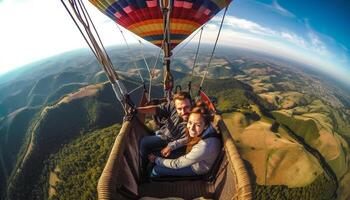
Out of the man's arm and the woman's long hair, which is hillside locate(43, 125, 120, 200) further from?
the woman's long hair

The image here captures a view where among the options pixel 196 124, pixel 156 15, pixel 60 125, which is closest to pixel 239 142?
pixel 60 125

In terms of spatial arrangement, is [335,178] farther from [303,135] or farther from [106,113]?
[106,113]

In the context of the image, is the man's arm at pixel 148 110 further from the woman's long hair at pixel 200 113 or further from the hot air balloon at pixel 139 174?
the woman's long hair at pixel 200 113

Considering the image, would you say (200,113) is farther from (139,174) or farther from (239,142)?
(239,142)

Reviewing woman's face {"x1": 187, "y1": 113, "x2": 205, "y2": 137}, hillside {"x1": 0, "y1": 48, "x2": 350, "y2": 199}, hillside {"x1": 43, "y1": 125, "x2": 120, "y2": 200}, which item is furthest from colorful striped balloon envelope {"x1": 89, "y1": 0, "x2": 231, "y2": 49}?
hillside {"x1": 43, "y1": 125, "x2": 120, "y2": 200}

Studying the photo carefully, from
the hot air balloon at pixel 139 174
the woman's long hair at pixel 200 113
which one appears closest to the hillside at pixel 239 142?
the hot air balloon at pixel 139 174

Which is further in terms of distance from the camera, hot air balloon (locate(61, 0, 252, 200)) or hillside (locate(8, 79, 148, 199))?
hillside (locate(8, 79, 148, 199))
